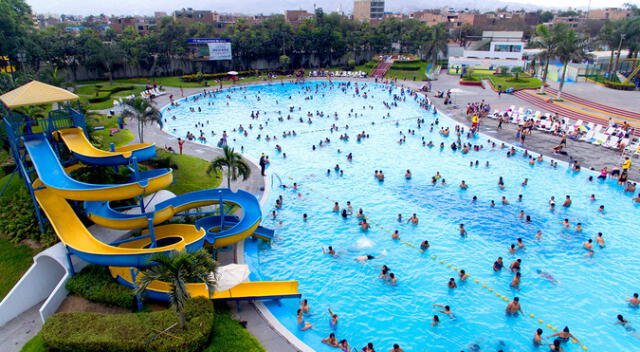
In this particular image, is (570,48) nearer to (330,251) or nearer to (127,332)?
(330,251)

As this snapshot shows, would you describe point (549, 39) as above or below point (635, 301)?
above

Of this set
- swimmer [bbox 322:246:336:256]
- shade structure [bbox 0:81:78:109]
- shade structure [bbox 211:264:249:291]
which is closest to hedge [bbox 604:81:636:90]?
swimmer [bbox 322:246:336:256]

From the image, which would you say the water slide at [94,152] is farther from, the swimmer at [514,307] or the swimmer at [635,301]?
the swimmer at [635,301]

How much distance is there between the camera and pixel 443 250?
17.8 metres

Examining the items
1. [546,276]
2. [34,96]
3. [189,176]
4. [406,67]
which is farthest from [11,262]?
[406,67]

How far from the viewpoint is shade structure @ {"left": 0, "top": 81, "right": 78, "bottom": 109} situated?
15.4m

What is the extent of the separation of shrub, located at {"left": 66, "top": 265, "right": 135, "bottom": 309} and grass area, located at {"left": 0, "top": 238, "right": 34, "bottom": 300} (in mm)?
2298

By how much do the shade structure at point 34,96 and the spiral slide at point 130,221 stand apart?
5.65 ft

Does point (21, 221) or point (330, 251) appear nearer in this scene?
point (21, 221)

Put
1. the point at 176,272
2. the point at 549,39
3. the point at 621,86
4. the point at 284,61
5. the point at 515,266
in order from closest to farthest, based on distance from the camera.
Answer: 1. the point at 176,272
2. the point at 515,266
3. the point at 549,39
4. the point at 621,86
5. the point at 284,61

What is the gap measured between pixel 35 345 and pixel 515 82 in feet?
190

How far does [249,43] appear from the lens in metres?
69.0

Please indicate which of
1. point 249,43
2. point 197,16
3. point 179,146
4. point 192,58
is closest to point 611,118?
point 179,146

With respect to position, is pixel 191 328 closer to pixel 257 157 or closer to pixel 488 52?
pixel 257 157
